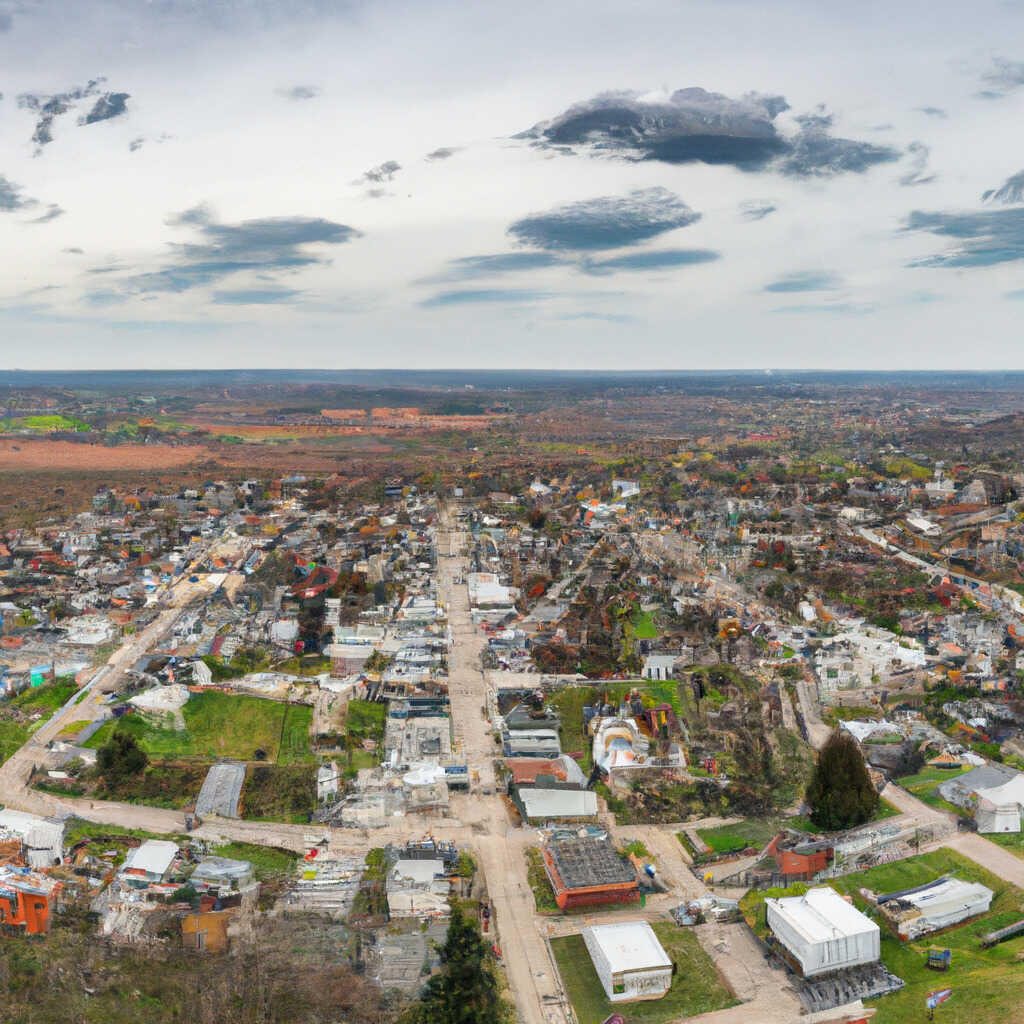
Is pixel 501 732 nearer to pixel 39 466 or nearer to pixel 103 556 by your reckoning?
pixel 103 556

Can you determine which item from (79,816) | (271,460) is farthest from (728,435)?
(79,816)

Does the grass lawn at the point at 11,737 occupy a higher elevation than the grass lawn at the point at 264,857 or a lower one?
higher

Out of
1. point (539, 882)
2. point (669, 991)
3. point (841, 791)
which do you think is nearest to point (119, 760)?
point (539, 882)

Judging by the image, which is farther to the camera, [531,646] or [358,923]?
[531,646]

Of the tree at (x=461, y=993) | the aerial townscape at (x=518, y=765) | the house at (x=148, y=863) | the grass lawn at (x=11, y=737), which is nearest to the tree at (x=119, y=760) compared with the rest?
the aerial townscape at (x=518, y=765)

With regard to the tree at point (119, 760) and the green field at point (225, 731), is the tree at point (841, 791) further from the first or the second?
the tree at point (119, 760)

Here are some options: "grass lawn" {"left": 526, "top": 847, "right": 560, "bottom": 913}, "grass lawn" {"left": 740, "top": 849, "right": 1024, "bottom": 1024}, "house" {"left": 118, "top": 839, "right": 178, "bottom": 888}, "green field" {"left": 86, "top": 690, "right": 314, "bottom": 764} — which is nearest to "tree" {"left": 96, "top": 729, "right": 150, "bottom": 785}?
"green field" {"left": 86, "top": 690, "right": 314, "bottom": 764}
